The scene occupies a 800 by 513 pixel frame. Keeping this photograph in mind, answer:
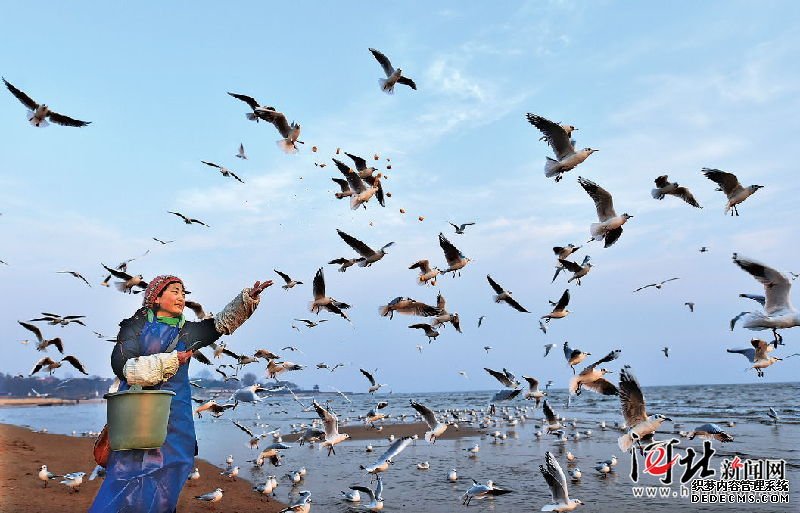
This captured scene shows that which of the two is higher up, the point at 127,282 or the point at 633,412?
the point at 127,282

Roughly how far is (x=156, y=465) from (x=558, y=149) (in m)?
9.00

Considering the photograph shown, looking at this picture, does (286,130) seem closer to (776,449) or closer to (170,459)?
(170,459)

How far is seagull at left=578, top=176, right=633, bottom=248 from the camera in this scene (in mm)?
11133

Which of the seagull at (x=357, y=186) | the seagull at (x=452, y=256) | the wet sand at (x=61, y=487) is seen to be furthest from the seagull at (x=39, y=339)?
the seagull at (x=452, y=256)

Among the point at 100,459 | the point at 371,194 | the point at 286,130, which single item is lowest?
the point at 100,459

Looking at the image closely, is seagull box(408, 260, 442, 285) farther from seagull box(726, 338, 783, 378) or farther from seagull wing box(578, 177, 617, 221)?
seagull box(726, 338, 783, 378)

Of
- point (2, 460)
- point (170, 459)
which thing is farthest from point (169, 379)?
point (2, 460)

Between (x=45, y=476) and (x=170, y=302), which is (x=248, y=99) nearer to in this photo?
(x=45, y=476)

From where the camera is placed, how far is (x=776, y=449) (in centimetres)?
1923

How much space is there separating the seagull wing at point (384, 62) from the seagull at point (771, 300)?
29.2 ft

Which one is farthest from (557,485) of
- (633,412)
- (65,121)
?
(65,121)

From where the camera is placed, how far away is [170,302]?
5039 millimetres

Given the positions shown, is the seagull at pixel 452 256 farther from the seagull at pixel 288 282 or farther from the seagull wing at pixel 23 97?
the seagull wing at pixel 23 97

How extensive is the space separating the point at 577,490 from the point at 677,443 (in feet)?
28.8
